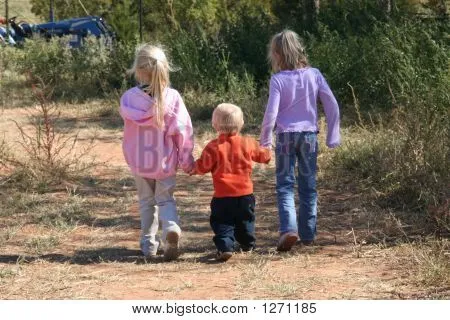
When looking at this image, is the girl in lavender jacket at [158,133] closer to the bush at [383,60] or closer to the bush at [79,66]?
the bush at [383,60]

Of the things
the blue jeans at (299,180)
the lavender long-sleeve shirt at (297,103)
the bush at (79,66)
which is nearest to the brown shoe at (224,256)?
the blue jeans at (299,180)

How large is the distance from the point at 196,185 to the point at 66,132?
361 centimetres

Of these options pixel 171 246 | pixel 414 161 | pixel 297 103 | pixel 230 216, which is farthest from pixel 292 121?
pixel 414 161

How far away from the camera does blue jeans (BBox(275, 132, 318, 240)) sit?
201 inches

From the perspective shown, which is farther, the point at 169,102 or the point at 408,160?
the point at 408,160

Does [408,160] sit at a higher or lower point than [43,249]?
higher

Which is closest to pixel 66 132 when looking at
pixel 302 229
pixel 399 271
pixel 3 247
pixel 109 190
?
pixel 109 190

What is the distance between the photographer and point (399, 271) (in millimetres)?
4516

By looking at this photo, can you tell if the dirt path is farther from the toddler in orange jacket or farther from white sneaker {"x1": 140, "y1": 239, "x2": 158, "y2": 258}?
the toddler in orange jacket

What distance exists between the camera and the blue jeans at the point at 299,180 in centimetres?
509

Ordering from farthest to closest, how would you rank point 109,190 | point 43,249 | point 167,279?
1. point 109,190
2. point 43,249
3. point 167,279

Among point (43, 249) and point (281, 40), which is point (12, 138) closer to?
point (43, 249)

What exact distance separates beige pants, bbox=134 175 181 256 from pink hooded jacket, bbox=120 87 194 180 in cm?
9

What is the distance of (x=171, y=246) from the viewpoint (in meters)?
4.89
